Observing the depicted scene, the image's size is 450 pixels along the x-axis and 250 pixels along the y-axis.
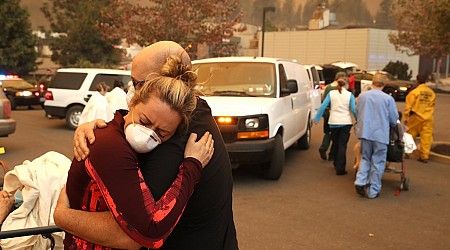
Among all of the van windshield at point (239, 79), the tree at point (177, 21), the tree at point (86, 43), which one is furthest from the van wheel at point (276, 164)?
the tree at point (86, 43)

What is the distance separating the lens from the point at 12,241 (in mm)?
2797

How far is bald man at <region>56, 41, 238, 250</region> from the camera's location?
180 cm

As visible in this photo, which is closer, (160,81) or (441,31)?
(160,81)

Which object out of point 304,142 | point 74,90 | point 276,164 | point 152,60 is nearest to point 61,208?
point 152,60

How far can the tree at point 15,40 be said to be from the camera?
33.2m

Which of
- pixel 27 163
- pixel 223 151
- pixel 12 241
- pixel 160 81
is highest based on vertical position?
pixel 160 81

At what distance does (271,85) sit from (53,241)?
6.37 metres

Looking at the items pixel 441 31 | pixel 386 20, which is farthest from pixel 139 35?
pixel 386 20

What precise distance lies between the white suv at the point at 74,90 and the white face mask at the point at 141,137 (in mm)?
13740

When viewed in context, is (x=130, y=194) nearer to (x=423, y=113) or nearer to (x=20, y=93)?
(x=423, y=113)

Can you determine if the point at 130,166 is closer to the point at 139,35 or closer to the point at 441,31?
the point at 441,31

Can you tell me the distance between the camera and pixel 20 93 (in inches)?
840

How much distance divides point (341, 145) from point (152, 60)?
7061mm

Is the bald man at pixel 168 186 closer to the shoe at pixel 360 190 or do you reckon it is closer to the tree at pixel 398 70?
the shoe at pixel 360 190
